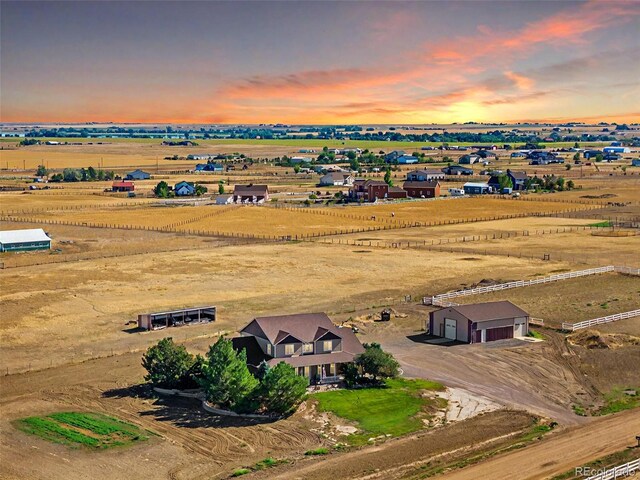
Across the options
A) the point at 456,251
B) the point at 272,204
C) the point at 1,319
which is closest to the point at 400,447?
the point at 1,319

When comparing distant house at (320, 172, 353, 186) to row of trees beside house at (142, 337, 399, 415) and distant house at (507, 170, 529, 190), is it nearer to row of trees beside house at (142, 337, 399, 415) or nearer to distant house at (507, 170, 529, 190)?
distant house at (507, 170, 529, 190)

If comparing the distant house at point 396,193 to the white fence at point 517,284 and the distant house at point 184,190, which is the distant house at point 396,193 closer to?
the distant house at point 184,190

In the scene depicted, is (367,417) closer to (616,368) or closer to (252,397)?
(252,397)

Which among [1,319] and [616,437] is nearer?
[616,437]

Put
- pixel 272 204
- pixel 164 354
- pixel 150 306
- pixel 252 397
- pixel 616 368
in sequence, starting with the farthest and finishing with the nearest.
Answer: pixel 272 204 < pixel 150 306 < pixel 616 368 < pixel 164 354 < pixel 252 397

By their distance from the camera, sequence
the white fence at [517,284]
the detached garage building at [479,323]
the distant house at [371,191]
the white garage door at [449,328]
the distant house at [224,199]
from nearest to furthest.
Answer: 1. the detached garage building at [479,323]
2. the white garage door at [449,328]
3. the white fence at [517,284]
4. the distant house at [224,199]
5. the distant house at [371,191]

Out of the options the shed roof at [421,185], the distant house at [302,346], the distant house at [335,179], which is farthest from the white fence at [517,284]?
the distant house at [335,179]

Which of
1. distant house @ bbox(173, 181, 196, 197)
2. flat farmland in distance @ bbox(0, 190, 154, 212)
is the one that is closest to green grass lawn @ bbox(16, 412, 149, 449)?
flat farmland in distance @ bbox(0, 190, 154, 212)

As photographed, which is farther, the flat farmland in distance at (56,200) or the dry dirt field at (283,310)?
the flat farmland in distance at (56,200)
